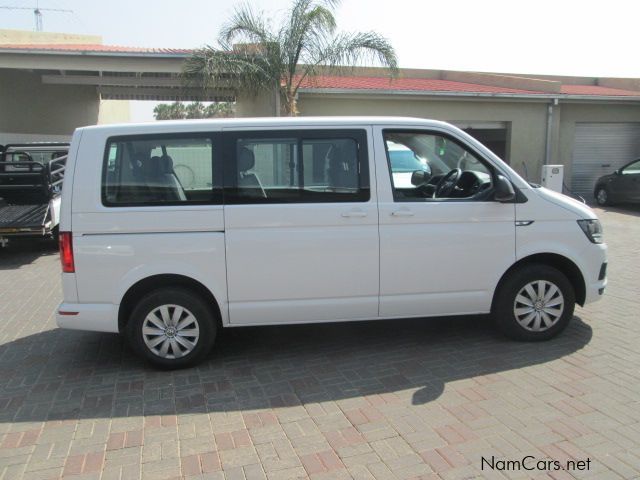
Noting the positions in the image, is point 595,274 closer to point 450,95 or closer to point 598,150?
point 450,95

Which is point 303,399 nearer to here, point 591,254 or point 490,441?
point 490,441

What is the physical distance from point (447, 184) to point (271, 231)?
1830mm

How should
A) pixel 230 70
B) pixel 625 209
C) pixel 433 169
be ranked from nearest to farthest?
pixel 433 169
pixel 230 70
pixel 625 209

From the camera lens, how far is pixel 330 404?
381 cm

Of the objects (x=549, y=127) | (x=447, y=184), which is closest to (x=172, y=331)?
(x=447, y=184)

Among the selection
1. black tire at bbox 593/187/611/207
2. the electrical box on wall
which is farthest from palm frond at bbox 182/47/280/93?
black tire at bbox 593/187/611/207

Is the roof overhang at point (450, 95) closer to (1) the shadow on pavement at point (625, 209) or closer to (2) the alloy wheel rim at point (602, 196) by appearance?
(2) the alloy wheel rim at point (602, 196)

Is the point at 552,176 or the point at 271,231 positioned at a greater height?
the point at 552,176

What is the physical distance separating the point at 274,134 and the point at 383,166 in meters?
0.92

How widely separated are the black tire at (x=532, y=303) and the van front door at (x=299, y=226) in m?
1.16

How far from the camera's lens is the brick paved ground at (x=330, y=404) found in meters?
3.14

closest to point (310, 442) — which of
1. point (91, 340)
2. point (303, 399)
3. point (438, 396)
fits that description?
point (303, 399)

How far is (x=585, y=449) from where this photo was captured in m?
3.16

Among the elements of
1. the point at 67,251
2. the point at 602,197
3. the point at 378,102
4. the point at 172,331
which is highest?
the point at 378,102
